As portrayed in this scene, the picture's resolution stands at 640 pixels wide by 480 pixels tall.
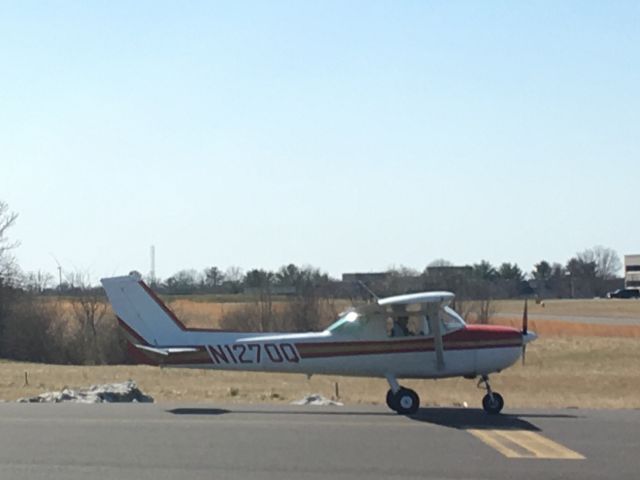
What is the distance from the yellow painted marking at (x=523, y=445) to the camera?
11844 millimetres

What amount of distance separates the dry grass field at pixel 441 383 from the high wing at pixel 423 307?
4.64 metres

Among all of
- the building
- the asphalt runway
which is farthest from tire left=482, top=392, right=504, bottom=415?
the building

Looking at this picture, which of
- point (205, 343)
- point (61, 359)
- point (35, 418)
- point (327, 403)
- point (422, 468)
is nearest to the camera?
point (422, 468)

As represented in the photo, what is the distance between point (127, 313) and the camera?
59.4 feet

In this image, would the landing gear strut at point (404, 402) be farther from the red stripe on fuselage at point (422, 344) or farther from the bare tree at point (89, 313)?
the bare tree at point (89, 313)

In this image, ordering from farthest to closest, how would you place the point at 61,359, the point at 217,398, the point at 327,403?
1. the point at 61,359
2. the point at 217,398
3. the point at 327,403

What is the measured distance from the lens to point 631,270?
174m

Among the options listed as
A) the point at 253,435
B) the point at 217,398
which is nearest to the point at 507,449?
the point at 253,435

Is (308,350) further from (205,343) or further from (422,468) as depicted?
(422,468)

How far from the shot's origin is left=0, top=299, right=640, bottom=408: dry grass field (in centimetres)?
2578

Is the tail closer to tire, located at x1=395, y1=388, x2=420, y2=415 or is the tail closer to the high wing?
the high wing

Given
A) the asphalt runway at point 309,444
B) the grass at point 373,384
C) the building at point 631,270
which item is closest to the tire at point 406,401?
the asphalt runway at point 309,444

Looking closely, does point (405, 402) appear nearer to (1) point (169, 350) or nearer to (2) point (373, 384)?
(1) point (169, 350)

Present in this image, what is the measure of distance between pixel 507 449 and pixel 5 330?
5032cm
